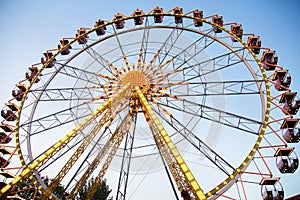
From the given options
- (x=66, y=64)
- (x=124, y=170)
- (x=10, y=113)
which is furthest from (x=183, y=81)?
(x=10, y=113)

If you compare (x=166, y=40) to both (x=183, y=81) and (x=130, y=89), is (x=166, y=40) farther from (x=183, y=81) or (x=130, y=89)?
(x=130, y=89)

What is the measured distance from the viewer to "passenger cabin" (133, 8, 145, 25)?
17123 millimetres

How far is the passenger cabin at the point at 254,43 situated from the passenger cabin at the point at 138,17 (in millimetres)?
7604

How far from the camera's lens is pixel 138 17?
17.3m

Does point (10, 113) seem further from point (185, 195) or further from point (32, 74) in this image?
point (185, 195)

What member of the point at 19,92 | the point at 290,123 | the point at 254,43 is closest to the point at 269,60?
the point at 254,43

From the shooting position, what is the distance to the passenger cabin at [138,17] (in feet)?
56.2

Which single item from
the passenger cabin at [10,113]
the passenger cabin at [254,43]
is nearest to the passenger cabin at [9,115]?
the passenger cabin at [10,113]

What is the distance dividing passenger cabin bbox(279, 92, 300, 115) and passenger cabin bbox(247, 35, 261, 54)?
11.3 feet

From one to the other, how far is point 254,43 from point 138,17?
26.7 feet

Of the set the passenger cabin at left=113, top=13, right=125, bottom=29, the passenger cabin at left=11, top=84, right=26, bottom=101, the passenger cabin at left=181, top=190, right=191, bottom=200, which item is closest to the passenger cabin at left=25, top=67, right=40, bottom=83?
the passenger cabin at left=11, top=84, right=26, bottom=101

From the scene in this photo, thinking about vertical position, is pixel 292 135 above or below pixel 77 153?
above

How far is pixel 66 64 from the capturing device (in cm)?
1677

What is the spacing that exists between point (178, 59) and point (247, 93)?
520cm
